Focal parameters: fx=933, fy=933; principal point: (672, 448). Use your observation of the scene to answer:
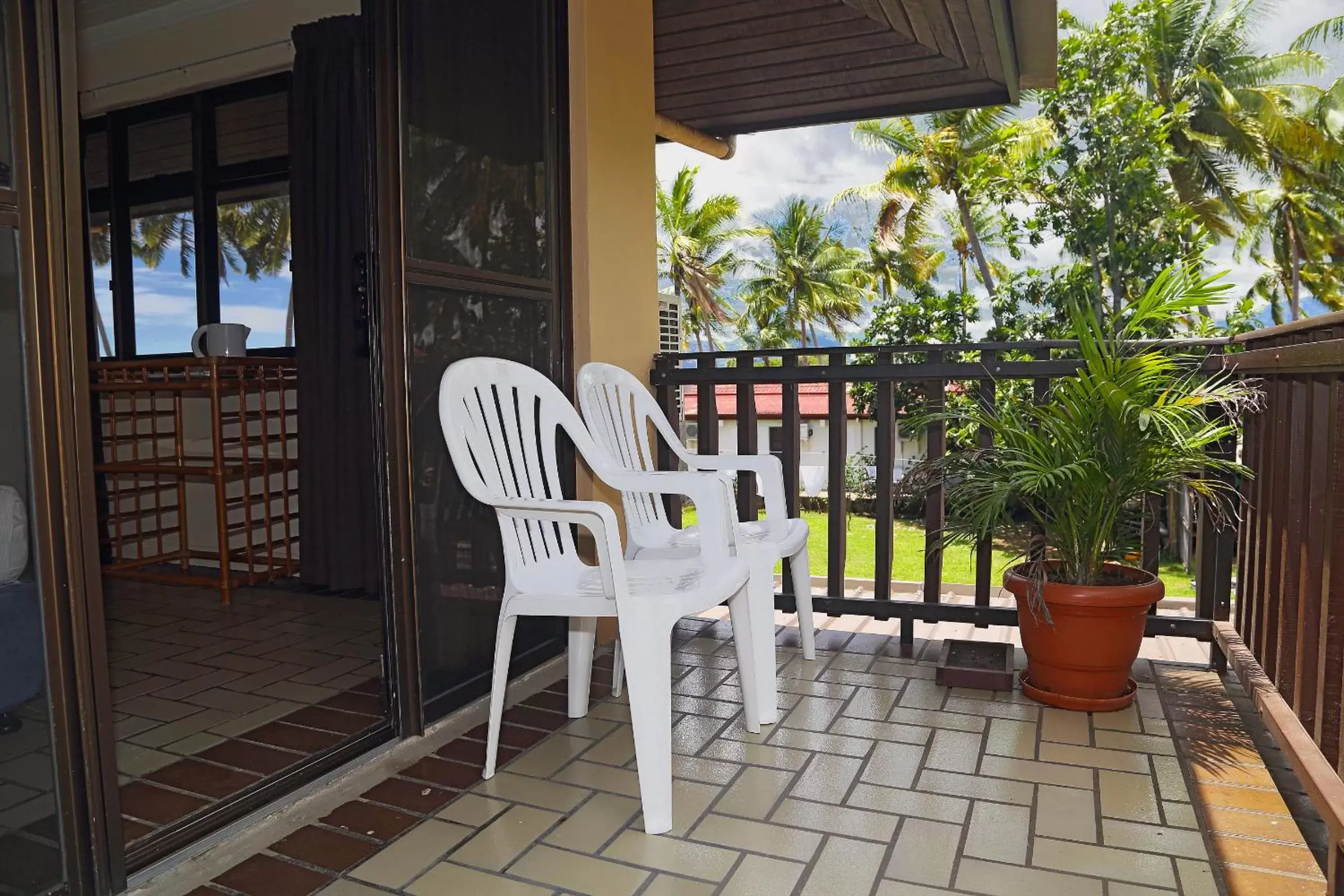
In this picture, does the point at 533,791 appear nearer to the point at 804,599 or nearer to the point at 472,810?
the point at 472,810

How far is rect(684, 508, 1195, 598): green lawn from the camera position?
10.7m

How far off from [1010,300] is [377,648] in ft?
44.1

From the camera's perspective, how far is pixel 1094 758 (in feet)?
7.53

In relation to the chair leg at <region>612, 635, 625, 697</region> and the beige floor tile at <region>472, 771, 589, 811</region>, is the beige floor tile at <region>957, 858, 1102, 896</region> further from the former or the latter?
the chair leg at <region>612, 635, 625, 697</region>

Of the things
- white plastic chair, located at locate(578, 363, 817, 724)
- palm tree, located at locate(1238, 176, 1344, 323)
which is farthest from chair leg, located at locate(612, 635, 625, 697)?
palm tree, located at locate(1238, 176, 1344, 323)

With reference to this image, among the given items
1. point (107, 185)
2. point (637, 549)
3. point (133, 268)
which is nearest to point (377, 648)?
point (637, 549)

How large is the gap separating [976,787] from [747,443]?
5.50ft

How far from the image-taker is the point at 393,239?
7.79ft

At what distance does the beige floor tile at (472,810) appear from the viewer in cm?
202

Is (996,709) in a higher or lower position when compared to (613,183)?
lower

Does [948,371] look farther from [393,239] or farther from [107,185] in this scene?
[107,185]

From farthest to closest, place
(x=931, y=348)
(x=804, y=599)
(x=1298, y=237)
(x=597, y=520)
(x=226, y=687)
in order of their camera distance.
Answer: (x=1298, y=237) < (x=804, y=599) < (x=931, y=348) < (x=226, y=687) < (x=597, y=520)

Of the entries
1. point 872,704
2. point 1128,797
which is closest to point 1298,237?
point 872,704

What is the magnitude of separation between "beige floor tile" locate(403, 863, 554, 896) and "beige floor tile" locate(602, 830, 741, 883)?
0.19 m
